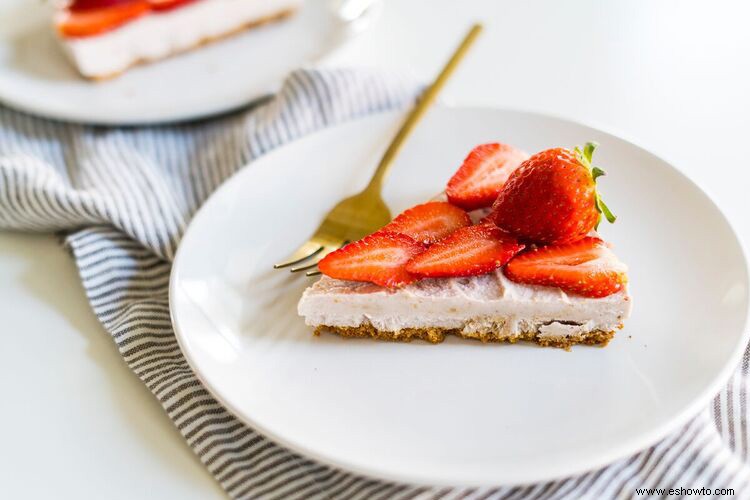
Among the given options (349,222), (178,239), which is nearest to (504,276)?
(349,222)

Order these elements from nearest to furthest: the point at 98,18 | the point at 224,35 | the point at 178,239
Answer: the point at 178,239
the point at 98,18
the point at 224,35

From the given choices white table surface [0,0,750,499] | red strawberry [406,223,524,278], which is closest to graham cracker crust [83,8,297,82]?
white table surface [0,0,750,499]

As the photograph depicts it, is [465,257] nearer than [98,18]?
Yes

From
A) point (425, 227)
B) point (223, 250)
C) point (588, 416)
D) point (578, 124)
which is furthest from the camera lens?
point (578, 124)

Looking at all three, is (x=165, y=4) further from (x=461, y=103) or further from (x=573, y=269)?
(x=573, y=269)

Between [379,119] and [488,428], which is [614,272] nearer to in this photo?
[488,428]

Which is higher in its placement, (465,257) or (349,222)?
(465,257)

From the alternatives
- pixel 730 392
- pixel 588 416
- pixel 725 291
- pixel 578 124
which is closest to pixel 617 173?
pixel 578 124
